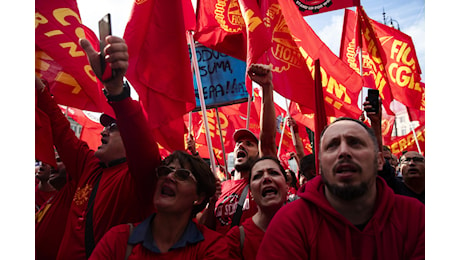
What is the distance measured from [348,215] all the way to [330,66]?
4.18 m

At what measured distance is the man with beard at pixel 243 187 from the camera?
3.11m

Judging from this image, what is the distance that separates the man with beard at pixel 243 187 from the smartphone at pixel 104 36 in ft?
4.00

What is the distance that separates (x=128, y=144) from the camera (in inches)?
92.8

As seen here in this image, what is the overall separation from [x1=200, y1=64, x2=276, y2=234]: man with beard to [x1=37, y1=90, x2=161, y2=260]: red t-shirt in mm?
639

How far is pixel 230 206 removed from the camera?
3314 mm

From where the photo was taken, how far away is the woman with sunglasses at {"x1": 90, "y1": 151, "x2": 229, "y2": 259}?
2150 mm

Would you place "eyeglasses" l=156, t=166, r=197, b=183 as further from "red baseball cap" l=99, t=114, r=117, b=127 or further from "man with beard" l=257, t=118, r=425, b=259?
"red baseball cap" l=99, t=114, r=117, b=127

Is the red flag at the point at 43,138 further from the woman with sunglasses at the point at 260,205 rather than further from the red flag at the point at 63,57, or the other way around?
the woman with sunglasses at the point at 260,205

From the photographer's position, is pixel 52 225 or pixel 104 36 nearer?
pixel 104 36

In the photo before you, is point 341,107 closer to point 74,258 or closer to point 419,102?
point 419,102

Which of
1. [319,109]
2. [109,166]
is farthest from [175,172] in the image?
[319,109]

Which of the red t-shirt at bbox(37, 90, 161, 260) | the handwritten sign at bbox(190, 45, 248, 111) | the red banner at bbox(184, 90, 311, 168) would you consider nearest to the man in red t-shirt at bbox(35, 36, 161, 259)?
the red t-shirt at bbox(37, 90, 161, 260)

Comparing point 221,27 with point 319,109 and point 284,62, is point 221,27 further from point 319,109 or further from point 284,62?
point 319,109

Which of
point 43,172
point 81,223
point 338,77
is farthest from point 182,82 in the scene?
point 338,77
